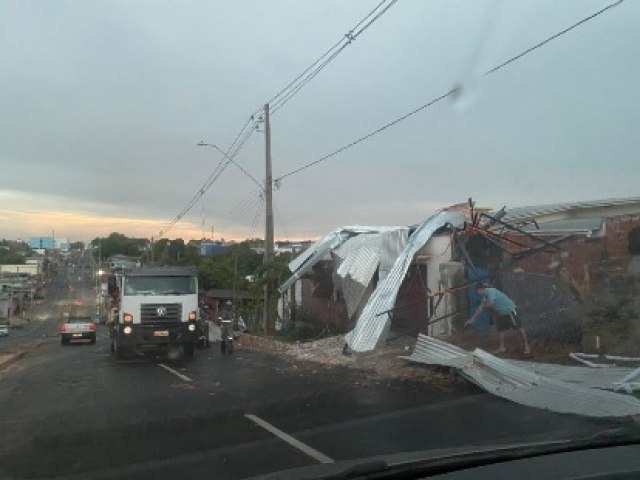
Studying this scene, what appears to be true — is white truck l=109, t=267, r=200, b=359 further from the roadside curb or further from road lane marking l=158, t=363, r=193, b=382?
the roadside curb

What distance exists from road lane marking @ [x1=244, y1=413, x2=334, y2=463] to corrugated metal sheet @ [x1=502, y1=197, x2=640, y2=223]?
11.3 m

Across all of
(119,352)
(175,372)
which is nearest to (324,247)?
(119,352)

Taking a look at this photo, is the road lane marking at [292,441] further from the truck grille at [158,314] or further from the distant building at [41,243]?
the distant building at [41,243]

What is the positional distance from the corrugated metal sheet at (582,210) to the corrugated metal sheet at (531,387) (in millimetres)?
7151

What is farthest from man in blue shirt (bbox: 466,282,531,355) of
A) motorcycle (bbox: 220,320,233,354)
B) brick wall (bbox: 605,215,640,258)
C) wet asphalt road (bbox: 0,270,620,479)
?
motorcycle (bbox: 220,320,233,354)

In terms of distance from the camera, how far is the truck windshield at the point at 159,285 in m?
21.3

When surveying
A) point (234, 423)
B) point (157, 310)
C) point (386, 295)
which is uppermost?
point (386, 295)

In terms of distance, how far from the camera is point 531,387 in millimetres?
10695

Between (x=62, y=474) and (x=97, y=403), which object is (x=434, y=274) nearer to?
(x=97, y=403)

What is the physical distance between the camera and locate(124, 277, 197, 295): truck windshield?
21.3 m

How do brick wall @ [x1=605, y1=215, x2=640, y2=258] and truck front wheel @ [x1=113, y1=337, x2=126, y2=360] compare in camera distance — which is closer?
brick wall @ [x1=605, y1=215, x2=640, y2=258]

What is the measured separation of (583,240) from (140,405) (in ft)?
34.2

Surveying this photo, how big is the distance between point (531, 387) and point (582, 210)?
9762 millimetres

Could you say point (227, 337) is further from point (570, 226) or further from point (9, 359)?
point (570, 226)
